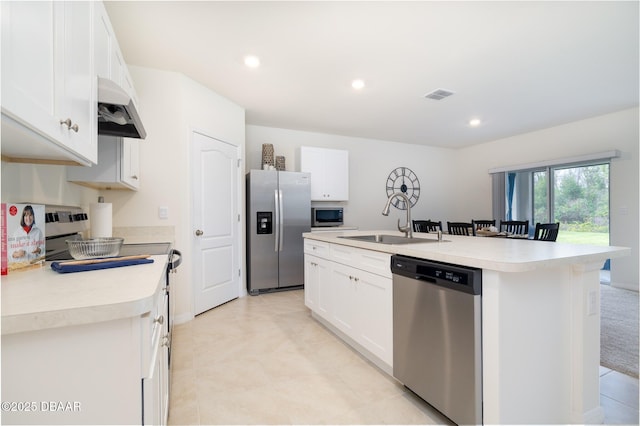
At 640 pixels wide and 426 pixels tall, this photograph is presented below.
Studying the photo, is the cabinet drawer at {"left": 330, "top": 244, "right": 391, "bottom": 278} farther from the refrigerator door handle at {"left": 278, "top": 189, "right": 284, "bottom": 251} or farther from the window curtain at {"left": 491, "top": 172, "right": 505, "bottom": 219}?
the window curtain at {"left": 491, "top": 172, "right": 505, "bottom": 219}

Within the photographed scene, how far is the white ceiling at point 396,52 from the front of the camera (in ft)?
7.16

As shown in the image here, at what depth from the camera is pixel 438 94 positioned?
145 inches

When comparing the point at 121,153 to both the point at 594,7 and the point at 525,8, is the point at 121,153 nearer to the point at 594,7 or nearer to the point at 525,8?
the point at 525,8

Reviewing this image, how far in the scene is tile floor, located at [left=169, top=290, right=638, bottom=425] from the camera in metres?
1.67

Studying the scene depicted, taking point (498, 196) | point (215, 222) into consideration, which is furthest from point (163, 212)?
point (498, 196)

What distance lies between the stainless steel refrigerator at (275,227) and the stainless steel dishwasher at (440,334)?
266 centimetres

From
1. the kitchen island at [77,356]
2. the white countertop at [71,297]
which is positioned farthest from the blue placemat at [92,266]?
the kitchen island at [77,356]

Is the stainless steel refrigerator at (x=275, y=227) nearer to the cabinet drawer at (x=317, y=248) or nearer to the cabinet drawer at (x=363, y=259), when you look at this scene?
the cabinet drawer at (x=317, y=248)

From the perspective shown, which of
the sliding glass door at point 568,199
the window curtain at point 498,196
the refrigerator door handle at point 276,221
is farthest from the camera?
the window curtain at point 498,196

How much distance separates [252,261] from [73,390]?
11.2 feet

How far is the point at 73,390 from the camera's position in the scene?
0.76 metres

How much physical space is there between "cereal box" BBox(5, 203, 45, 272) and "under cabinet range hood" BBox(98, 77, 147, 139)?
575mm

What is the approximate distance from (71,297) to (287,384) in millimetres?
1550

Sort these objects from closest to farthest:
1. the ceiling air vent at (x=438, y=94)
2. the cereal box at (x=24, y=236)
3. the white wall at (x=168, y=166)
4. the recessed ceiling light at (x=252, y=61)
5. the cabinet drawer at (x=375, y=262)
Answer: the cereal box at (x=24, y=236)
the cabinet drawer at (x=375, y=262)
the recessed ceiling light at (x=252, y=61)
the white wall at (x=168, y=166)
the ceiling air vent at (x=438, y=94)
